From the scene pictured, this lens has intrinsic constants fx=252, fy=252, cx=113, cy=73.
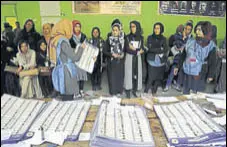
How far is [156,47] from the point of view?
217 cm

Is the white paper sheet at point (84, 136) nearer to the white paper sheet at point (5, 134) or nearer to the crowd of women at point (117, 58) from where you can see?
the white paper sheet at point (5, 134)

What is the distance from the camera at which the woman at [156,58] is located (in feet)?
6.91

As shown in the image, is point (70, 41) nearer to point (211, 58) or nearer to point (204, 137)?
point (211, 58)

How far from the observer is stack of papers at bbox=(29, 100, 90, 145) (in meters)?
0.90

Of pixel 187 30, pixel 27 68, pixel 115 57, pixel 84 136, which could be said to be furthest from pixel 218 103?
pixel 27 68

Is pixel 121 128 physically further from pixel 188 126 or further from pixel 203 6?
pixel 203 6

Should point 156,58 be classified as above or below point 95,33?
below

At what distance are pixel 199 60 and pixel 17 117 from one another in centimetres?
159

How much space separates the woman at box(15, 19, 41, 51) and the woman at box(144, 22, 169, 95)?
96cm

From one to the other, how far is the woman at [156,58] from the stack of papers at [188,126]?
98 centimetres

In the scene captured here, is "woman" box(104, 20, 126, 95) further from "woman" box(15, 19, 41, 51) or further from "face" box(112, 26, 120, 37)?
"woman" box(15, 19, 41, 51)

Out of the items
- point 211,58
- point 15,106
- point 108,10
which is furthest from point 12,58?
point 211,58

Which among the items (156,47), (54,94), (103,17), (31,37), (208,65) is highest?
(103,17)

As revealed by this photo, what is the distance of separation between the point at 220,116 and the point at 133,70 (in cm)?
123
